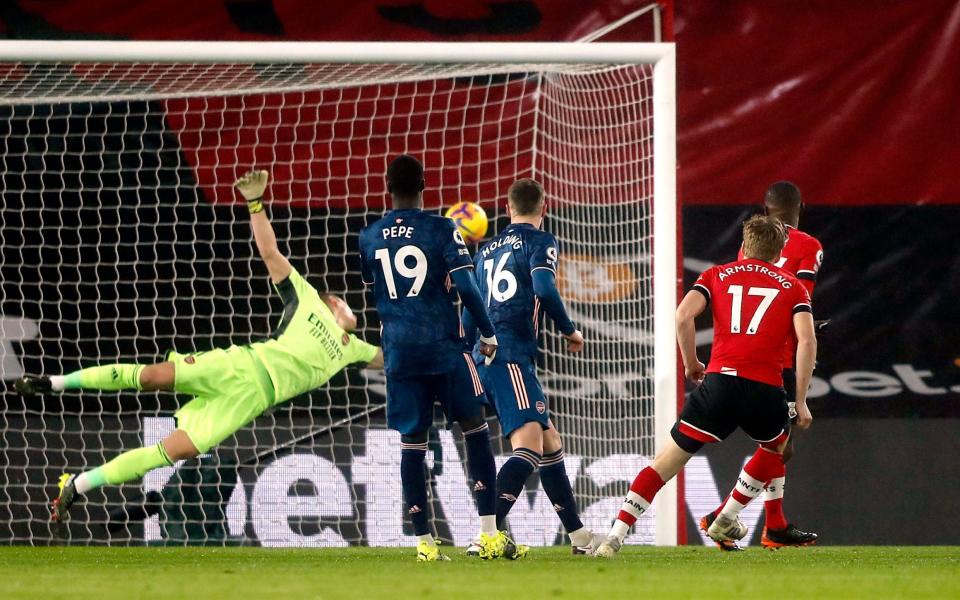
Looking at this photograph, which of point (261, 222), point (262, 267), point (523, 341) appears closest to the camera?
point (523, 341)

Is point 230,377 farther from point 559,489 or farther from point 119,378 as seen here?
point 559,489

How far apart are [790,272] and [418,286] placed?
1.94 meters

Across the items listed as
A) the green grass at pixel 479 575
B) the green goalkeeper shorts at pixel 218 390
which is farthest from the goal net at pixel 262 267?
the green grass at pixel 479 575

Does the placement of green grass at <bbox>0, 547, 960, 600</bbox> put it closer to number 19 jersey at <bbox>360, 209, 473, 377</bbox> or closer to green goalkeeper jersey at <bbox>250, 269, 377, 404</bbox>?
number 19 jersey at <bbox>360, 209, 473, 377</bbox>

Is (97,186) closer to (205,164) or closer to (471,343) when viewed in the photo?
(205,164)

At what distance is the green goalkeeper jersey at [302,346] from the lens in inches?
293

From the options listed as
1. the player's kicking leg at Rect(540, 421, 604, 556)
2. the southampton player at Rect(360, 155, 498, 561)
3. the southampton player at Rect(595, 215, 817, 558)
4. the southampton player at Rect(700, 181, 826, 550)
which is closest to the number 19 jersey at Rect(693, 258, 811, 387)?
the southampton player at Rect(595, 215, 817, 558)

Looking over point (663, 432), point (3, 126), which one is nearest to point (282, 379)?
point (663, 432)

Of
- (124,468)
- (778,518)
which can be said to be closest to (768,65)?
(778,518)

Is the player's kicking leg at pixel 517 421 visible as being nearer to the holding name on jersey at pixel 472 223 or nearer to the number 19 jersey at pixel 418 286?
the number 19 jersey at pixel 418 286

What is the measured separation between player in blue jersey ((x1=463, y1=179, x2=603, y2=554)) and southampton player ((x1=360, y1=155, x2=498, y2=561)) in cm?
18

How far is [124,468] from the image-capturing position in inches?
279

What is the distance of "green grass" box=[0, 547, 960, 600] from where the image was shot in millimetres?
4414

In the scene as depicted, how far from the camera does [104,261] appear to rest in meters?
8.64
